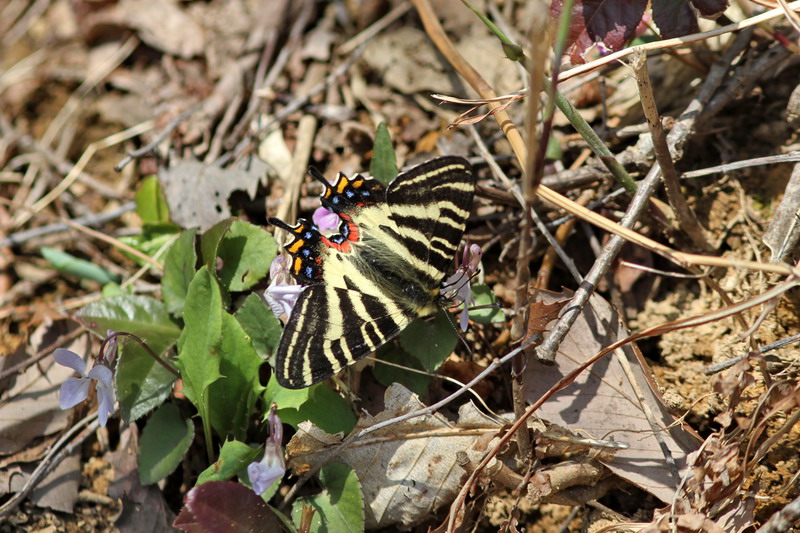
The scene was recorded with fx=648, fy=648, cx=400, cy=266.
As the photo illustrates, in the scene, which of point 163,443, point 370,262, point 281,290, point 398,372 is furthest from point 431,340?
point 163,443

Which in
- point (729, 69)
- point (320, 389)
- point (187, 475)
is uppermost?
point (729, 69)

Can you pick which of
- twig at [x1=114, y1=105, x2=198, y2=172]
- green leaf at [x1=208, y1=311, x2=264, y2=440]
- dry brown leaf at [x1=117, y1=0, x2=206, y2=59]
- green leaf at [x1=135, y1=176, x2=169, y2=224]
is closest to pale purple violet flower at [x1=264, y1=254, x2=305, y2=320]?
green leaf at [x1=208, y1=311, x2=264, y2=440]

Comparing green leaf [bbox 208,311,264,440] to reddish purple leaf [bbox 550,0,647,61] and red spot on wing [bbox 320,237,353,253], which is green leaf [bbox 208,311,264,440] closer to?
red spot on wing [bbox 320,237,353,253]

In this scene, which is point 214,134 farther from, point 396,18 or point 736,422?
point 736,422

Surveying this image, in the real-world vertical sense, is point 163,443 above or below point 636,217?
below

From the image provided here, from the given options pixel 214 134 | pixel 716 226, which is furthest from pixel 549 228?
pixel 214 134

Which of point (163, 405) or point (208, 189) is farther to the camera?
point (208, 189)

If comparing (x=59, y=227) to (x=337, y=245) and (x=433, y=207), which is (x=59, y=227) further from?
(x=433, y=207)
